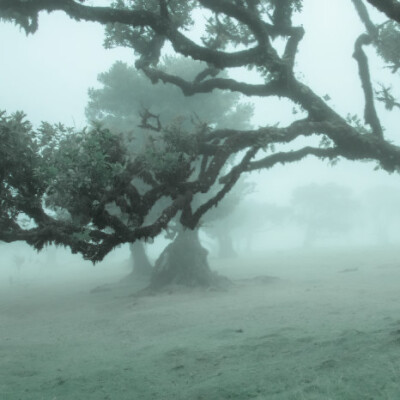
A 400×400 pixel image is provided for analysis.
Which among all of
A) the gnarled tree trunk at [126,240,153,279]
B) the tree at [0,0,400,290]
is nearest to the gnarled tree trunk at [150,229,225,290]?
the gnarled tree trunk at [126,240,153,279]

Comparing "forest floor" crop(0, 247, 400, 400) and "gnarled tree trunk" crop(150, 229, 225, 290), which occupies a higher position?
"gnarled tree trunk" crop(150, 229, 225, 290)

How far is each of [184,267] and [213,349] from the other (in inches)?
603

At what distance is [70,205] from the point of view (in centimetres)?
791

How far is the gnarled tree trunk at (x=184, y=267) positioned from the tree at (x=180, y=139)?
43.8 ft

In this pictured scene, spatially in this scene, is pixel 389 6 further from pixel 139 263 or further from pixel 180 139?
pixel 139 263

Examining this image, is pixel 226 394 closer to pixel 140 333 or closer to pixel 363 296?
pixel 140 333

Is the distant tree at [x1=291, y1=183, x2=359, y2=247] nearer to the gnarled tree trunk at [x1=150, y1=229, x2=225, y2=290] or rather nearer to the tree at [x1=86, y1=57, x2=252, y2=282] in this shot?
the tree at [x1=86, y1=57, x2=252, y2=282]

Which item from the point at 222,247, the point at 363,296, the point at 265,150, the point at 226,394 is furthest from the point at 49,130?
the point at 222,247

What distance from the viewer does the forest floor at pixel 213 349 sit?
22.3ft

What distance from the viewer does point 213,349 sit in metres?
9.91

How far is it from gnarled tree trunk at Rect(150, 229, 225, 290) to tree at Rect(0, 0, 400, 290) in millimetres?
13341

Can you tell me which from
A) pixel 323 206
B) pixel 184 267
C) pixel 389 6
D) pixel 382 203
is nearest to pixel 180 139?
pixel 389 6

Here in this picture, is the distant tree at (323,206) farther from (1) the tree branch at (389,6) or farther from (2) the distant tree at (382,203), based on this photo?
(1) the tree branch at (389,6)

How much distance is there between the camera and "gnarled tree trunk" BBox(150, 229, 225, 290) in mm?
24422
